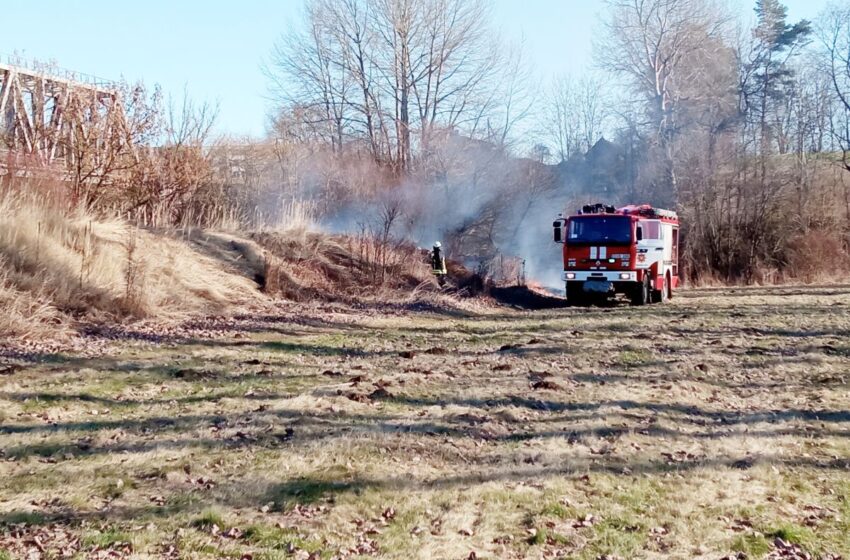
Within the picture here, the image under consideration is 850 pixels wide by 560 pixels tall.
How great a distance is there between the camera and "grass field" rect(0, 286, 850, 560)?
4.21m

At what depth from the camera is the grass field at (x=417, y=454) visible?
13.8 feet

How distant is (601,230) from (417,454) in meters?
13.5

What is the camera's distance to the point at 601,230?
59.6 feet

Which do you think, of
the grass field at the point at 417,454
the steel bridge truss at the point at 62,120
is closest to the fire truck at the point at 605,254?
the grass field at the point at 417,454

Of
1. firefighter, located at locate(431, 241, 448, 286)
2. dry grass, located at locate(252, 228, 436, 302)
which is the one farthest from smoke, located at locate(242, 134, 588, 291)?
firefighter, located at locate(431, 241, 448, 286)

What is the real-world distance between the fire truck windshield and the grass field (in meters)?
8.23

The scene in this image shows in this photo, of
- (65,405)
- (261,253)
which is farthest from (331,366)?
(261,253)

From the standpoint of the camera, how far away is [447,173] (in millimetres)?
28797

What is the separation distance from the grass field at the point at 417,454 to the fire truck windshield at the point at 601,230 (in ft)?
27.0

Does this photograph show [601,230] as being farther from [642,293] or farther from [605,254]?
[642,293]

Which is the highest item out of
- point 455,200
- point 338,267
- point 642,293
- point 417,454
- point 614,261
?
point 455,200

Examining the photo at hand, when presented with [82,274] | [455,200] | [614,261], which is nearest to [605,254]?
[614,261]

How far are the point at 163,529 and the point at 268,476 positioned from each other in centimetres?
92

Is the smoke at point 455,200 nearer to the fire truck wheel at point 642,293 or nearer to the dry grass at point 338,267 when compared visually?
the dry grass at point 338,267
